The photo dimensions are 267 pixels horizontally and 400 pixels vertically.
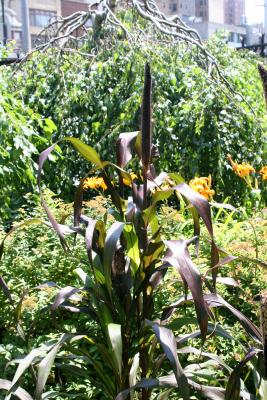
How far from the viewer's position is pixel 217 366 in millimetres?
2209

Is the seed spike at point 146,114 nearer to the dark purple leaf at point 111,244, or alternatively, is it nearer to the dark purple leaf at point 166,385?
the dark purple leaf at point 111,244

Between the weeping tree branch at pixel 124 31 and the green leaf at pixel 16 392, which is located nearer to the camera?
the green leaf at pixel 16 392

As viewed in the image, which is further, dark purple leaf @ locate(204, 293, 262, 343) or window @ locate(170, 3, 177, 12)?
window @ locate(170, 3, 177, 12)

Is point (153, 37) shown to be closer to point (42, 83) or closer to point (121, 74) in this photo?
point (121, 74)

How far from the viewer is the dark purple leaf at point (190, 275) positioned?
1.63 meters

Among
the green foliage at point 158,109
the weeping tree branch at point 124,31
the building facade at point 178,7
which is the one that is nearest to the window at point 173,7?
the building facade at point 178,7

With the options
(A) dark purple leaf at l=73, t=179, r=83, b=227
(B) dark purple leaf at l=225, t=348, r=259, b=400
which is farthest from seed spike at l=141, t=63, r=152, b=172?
(B) dark purple leaf at l=225, t=348, r=259, b=400

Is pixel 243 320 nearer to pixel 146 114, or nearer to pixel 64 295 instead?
pixel 64 295

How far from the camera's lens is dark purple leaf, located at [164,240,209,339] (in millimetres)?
1631

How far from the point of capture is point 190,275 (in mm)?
1667

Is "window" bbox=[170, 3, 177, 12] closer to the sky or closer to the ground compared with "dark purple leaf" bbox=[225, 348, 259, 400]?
closer to the sky

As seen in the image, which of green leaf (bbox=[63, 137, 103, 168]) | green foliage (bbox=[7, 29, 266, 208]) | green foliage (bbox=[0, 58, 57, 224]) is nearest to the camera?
green leaf (bbox=[63, 137, 103, 168])

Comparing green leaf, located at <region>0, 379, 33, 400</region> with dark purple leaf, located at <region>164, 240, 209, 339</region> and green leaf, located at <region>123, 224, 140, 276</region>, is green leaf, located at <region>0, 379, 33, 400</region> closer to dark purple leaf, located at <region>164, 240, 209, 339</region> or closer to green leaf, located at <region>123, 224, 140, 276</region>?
green leaf, located at <region>123, 224, 140, 276</region>

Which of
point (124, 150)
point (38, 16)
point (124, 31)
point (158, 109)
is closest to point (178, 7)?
point (38, 16)
